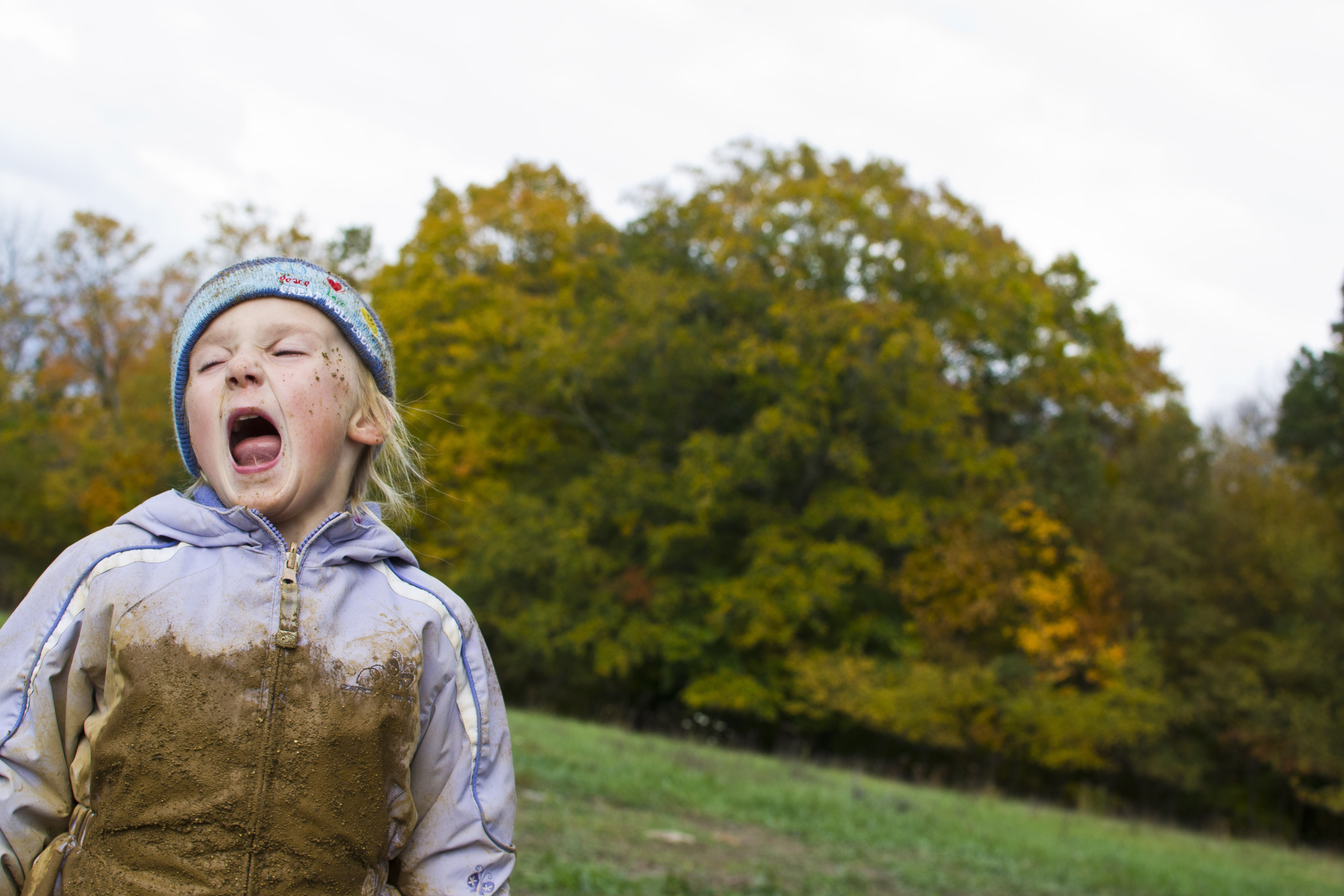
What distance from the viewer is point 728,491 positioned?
2156 cm

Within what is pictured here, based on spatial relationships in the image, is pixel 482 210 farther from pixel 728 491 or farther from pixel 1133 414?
pixel 1133 414

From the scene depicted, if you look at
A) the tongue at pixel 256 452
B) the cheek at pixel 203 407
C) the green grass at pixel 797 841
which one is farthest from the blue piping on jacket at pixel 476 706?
the green grass at pixel 797 841

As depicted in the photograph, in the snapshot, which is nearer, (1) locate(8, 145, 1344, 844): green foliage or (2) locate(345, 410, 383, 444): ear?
(2) locate(345, 410, 383, 444): ear

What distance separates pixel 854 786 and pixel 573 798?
157 inches

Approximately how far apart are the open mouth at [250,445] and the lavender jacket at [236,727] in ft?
0.31

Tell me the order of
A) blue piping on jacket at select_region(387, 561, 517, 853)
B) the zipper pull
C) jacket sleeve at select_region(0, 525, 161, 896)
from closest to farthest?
jacket sleeve at select_region(0, 525, 161, 896), the zipper pull, blue piping on jacket at select_region(387, 561, 517, 853)

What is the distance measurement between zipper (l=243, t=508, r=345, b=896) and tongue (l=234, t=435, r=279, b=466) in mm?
106

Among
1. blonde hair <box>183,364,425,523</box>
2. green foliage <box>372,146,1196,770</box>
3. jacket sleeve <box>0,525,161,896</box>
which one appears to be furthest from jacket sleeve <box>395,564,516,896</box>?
green foliage <box>372,146,1196,770</box>

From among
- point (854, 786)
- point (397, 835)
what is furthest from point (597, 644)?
point (397, 835)

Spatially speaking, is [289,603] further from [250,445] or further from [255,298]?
[255,298]

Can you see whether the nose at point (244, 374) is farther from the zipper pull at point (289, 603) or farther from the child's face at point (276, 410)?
the zipper pull at point (289, 603)

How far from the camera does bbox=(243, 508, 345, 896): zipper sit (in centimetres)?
170

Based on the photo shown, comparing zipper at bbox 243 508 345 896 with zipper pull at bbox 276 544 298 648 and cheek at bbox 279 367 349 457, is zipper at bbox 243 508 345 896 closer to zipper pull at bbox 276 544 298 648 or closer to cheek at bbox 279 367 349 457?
zipper pull at bbox 276 544 298 648

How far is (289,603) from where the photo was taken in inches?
71.6
